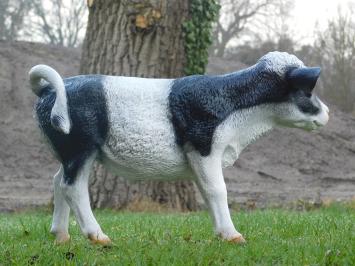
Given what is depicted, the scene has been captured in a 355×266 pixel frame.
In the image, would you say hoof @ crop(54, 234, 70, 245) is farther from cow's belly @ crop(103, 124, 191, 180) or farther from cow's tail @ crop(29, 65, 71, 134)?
cow's tail @ crop(29, 65, 71, 134)

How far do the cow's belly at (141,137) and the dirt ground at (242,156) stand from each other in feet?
26.6

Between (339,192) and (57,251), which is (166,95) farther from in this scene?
(339,192)

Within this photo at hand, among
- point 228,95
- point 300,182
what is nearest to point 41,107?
point 228,95

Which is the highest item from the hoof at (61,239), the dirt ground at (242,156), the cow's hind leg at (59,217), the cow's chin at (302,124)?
the cow's chin at (302,124)

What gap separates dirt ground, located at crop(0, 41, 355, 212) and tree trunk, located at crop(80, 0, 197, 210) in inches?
143

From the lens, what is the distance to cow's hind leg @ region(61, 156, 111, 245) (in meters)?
3.93

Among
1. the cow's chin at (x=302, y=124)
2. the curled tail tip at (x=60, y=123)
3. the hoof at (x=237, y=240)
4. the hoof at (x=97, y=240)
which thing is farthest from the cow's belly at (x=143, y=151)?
the cow's chin at (x=302, y=124)

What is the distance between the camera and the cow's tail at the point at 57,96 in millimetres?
3786

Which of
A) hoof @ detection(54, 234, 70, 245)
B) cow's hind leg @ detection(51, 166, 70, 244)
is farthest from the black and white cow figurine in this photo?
hoof @ detection(54, 234, 70, 245)

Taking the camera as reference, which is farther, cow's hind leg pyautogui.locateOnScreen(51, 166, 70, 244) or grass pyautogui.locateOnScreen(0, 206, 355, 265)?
cow's hind leg pyautogui.locateOnScreen(51, 166, 70, 244)

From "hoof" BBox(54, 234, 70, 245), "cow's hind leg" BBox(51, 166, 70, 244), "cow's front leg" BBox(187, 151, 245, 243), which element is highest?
"cow's front leg" BBox(187, 151, 245, 243)

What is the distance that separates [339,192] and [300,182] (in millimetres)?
2436

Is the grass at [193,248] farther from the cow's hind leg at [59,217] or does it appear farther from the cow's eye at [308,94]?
the cow's eye at [308,94]

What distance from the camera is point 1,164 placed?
16.7 meters
